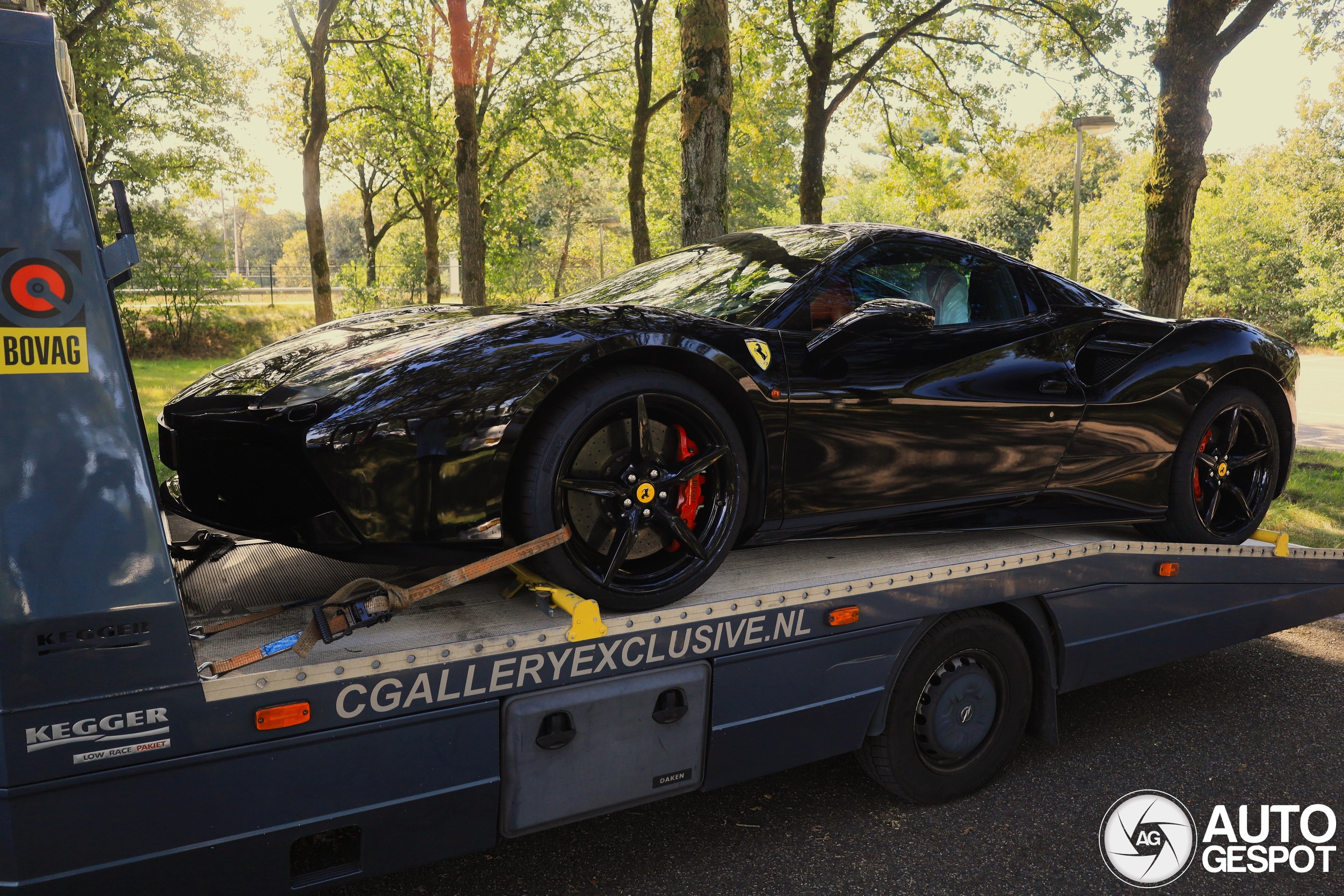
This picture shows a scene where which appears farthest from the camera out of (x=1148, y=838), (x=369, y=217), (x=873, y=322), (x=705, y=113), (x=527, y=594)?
(x=369, y=217)

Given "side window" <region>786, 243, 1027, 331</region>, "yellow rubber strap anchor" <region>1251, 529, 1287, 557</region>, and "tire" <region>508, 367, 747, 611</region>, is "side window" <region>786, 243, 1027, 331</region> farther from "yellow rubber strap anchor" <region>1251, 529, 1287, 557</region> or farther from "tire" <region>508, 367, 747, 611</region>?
"yellow rubber strap anchor" <region>1251, 529, 1287, 557</region>

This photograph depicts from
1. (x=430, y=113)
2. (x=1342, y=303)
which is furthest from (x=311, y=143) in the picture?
(x=1342, y=303)

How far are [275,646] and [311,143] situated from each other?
13263 millimetres

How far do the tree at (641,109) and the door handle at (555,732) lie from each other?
1235 cm

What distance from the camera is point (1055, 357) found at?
3559 mm

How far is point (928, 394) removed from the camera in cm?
310

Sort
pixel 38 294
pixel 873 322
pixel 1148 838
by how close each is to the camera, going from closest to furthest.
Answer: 1. pixel 38 294
2. pixel 873 322
3. pixel 1148 838

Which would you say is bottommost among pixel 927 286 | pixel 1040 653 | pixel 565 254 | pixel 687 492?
pixel 1040 653

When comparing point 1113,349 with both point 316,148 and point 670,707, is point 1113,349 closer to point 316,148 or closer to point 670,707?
point 670,707

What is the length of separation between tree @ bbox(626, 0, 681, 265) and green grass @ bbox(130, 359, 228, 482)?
283 inches

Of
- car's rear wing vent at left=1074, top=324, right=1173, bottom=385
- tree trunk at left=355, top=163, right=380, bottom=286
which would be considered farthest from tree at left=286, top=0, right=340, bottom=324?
tree trunk at left=355, top=163, right=380, bottom=286

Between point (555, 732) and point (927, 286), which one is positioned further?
point (927, 286)

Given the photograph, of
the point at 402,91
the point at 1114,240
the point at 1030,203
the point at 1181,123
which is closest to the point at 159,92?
the point at 402,91

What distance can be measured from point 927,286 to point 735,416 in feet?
4.03
